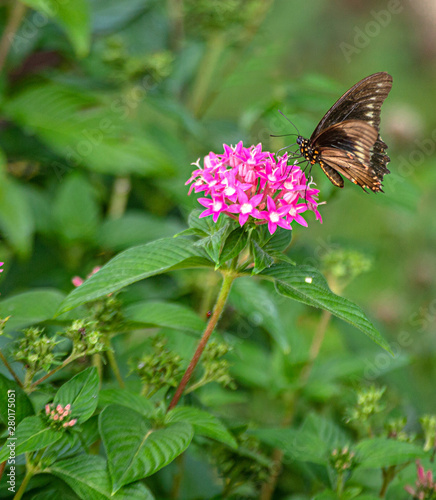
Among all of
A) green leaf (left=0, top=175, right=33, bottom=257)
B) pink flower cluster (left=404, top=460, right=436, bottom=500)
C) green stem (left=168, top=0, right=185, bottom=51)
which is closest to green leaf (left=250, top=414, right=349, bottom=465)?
pink flower cluster (left=404, top=460, right=436, bottom=500)

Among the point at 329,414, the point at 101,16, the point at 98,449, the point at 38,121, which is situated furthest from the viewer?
the point at 101,16

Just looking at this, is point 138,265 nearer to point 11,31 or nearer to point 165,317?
point 165,317

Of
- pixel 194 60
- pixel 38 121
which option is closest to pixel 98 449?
pixel 38 121

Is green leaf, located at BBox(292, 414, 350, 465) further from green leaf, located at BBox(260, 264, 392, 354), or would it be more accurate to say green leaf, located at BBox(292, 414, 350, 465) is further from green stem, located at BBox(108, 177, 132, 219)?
green stem, located at BBox(108, 177, 132, 219)

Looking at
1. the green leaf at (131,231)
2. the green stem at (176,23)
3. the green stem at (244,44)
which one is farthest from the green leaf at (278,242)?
the green stem at (176,23)

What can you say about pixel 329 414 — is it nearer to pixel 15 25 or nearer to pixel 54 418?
pixel 54 418
